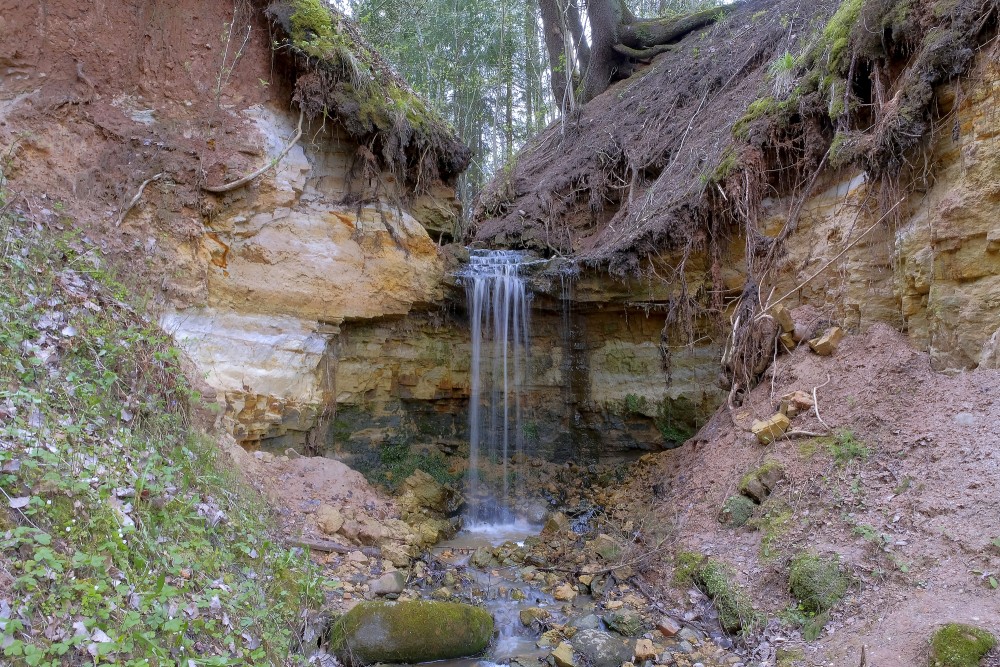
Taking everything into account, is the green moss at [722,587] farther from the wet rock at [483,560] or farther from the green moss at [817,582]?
the wet rock at [483,560]

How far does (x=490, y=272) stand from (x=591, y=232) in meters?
2.07

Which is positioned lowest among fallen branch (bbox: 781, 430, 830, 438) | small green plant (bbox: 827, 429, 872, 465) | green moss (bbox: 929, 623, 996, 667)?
green moss (bbox: 929, 623, 996, 667)

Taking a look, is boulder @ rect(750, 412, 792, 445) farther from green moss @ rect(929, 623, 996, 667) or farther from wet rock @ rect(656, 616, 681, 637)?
green moss @ rect(929, 623, 996, 667)

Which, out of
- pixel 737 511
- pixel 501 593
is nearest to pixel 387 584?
pixel 501 593

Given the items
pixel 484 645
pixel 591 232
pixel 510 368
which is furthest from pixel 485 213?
pixel 484 645

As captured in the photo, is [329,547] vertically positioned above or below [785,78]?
below

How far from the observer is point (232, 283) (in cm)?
656

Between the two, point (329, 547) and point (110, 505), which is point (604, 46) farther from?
point (110, 505)

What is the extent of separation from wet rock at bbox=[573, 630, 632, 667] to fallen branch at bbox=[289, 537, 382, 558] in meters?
2.29

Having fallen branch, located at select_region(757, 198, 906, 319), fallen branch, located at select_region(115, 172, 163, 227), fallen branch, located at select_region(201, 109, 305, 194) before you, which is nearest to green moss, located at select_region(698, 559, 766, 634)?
fallen branch, located at select_region(757, 198, 906, 319)

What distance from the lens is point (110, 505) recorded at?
3201 millimetres

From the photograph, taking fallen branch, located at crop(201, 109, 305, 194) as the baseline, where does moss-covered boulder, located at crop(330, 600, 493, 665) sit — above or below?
below

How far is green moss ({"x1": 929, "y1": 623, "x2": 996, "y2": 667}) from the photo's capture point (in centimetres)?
310

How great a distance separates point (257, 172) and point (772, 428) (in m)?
5.94
